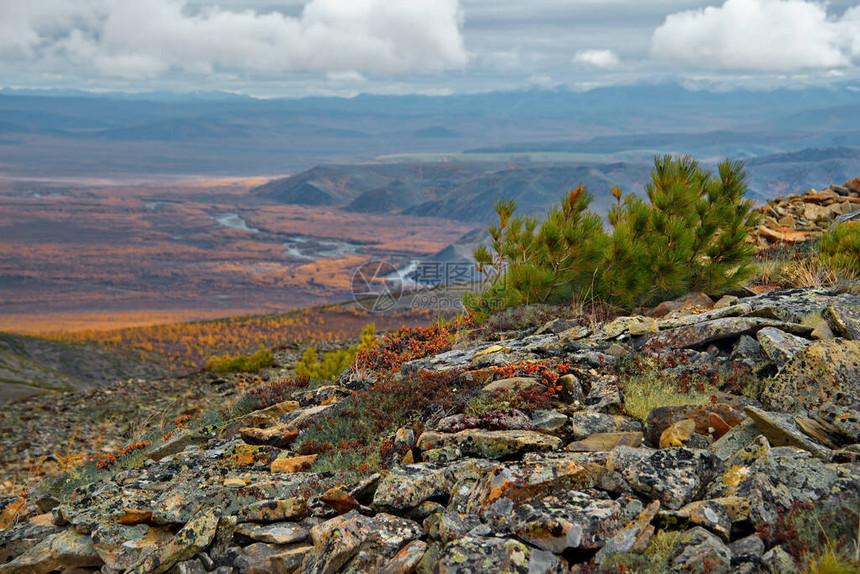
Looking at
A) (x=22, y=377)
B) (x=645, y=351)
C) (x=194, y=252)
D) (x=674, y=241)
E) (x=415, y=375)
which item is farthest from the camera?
(x=194, y=252)

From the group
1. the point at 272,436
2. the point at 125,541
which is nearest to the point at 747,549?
the point at 125,541

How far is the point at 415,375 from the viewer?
337 inches

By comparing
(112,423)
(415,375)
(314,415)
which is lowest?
(112,423)

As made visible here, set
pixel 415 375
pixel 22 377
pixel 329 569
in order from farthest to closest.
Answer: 1. pixel 22 377
2. pixel 415 375
3. pixel 329 569

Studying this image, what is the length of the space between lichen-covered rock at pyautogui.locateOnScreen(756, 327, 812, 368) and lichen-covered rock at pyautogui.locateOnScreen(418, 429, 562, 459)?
2503 millimetres

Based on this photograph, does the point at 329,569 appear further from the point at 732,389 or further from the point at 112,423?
the point at 112,423

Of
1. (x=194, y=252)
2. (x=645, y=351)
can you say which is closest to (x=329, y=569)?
(x=645, y=351)

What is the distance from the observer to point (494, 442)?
571 cm

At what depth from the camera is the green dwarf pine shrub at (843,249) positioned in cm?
980

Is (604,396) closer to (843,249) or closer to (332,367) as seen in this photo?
(843,249)

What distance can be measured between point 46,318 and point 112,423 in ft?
362

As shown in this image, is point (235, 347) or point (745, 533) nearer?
point (745, 533)

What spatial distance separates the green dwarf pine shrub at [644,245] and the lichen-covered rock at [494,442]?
5.36 meters

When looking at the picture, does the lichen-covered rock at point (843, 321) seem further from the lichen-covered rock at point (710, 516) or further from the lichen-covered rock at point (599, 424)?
the lichen-covered rock at point (710, 516)
